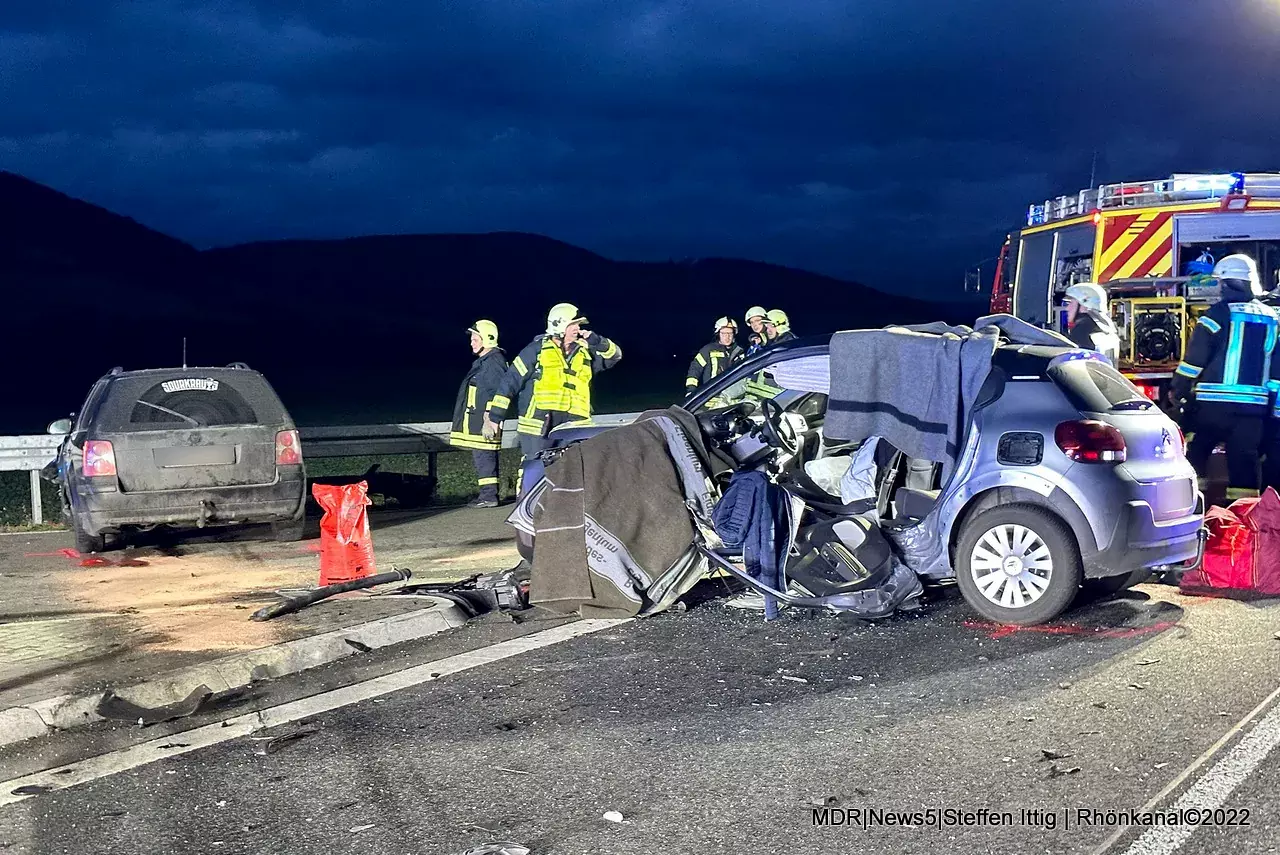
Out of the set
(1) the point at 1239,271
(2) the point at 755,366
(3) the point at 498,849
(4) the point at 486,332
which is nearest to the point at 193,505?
(4) the point at 486,332

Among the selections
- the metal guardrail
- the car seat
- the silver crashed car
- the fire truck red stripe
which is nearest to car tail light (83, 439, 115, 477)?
the metal guardrail

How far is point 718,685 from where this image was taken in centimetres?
610

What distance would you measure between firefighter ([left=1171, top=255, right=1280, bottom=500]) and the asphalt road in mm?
3952

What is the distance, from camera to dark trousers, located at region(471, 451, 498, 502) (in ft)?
43.1

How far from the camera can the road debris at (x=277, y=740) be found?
5.25 m

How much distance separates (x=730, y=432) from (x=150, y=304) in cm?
12825

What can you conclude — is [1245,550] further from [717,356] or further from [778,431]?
[717,356]

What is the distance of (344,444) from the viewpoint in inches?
541

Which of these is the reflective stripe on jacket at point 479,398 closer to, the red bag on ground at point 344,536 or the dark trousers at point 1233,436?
the red bag on ground at point 344,536

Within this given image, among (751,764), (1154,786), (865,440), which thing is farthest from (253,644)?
(1154,786)

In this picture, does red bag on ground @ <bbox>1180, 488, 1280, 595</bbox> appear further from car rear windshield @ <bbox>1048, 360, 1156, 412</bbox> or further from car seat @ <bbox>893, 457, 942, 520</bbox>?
Result: car seat @ <bbox>893, 457, 942, 520</bbox>

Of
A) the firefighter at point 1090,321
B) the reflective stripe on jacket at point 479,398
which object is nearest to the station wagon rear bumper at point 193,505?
the reflective stripe on jacket at point 479,398

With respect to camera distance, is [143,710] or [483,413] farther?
[483,413]

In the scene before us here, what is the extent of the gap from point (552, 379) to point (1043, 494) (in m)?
6.37
